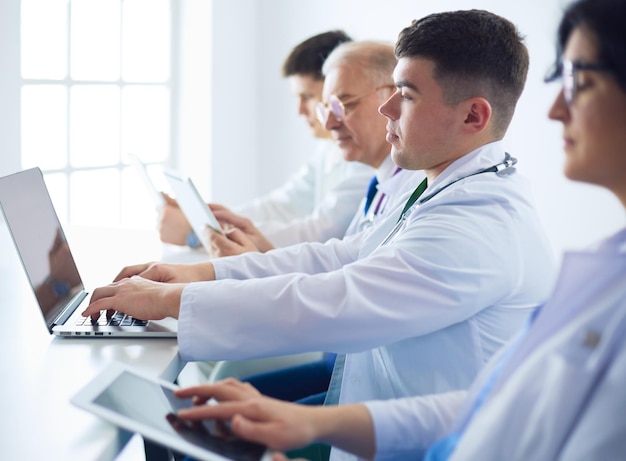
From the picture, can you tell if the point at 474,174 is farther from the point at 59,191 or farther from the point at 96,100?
the point at 96,100

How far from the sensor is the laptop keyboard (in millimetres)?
1435

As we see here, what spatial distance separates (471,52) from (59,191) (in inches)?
85.2

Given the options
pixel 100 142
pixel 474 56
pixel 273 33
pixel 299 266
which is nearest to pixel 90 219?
→ pixel 100 142

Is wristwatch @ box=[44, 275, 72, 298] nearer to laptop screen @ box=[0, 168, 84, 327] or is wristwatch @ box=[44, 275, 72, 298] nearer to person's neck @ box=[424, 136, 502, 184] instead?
laptop screen @ box=[0, 168, 84, 327]

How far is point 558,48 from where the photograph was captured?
1020 millimetres

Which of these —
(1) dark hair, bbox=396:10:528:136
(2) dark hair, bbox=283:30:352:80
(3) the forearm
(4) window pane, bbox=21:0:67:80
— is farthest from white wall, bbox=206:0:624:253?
(3) the forearm

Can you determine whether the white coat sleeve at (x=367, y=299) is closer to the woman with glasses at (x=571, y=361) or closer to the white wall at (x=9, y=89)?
the woman with glasses at (x=571, y=361)

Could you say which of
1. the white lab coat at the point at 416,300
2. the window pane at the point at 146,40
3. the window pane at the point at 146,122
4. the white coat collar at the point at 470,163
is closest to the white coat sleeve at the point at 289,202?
the window pane at the point at 146,122

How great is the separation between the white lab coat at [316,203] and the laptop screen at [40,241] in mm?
972

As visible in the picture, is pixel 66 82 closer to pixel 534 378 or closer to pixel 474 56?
pixel 474 56

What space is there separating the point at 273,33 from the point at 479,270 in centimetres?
303

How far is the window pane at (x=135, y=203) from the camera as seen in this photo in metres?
3.66

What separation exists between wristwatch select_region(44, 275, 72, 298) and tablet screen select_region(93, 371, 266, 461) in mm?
485

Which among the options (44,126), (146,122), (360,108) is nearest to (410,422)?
(360,108)
